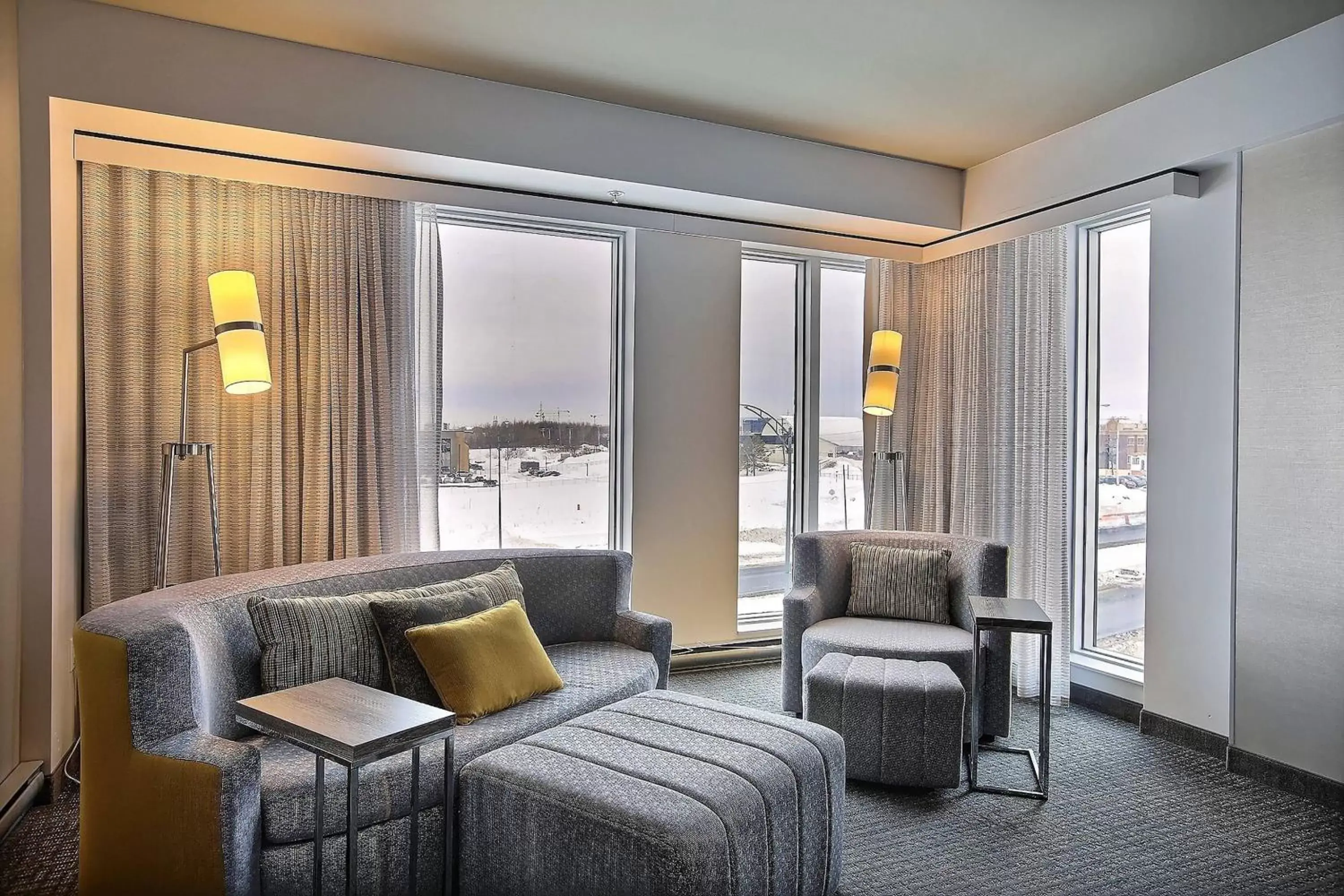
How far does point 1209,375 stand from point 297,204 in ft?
13.3

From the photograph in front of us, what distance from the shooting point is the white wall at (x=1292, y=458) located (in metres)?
3.06

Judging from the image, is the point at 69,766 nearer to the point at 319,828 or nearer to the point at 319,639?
the point at 319,639

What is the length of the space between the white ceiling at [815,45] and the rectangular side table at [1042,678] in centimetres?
223

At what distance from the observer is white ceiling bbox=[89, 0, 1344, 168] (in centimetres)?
302

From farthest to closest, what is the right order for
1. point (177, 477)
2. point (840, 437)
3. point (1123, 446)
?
point (840, 437)
point (1123, 446)
point (177, 477)

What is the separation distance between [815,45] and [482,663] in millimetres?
2669

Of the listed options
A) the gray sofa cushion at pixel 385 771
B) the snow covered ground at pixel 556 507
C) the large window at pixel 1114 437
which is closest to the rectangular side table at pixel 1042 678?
the large window at pixel 1114 437

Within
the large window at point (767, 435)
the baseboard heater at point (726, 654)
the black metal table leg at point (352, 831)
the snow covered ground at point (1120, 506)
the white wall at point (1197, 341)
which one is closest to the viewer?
the black metal table leg at point (352, 831)

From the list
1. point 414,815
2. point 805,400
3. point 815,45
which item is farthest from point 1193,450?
point 414,815

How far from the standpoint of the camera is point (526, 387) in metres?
4.36

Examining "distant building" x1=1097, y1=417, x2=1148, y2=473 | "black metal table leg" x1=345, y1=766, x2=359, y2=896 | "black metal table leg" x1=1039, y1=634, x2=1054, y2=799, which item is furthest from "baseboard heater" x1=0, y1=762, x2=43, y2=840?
"distant building" x1=1097, y1=417, x2=1148, y2=473

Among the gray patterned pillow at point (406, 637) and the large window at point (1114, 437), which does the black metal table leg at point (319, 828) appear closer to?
the gray patterned pillow at point (406, 637)

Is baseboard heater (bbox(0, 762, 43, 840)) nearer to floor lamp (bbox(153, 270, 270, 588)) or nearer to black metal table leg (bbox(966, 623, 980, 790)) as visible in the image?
floor lamp (bbox(153, 270, 270, 588))

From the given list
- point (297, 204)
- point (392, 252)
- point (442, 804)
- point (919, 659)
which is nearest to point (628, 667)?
point (442, 804)
